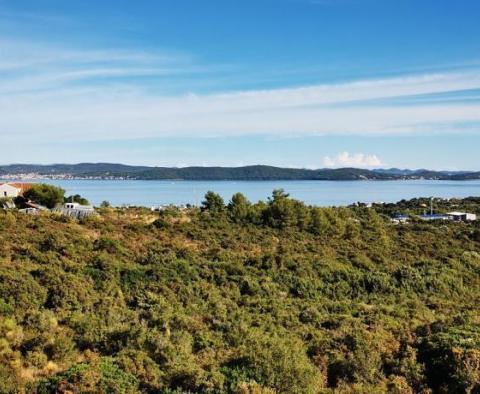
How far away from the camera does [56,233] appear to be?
21.0m

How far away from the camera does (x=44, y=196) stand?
131ft

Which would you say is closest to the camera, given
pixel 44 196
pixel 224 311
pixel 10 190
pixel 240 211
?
pixel 224 311

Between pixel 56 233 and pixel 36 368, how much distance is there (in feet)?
43.1

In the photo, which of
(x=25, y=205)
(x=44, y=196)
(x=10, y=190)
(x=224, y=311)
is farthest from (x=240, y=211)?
(x=10, y=190)

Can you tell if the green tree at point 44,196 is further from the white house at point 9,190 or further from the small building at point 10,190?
the white house at point 9,190

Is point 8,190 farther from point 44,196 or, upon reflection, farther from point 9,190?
point 44,196

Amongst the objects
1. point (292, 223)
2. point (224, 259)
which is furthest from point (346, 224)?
point (224, 259)

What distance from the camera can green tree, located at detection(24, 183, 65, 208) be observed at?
40.0 metres

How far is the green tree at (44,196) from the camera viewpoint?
131 ft

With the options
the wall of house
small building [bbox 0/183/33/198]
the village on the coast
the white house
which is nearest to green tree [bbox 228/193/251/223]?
the village on the coast

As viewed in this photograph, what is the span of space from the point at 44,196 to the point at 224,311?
30218 millimetres

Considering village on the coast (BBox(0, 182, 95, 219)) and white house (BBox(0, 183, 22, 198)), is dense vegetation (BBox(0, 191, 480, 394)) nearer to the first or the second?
village on the coast (BBox(0, 182, 95, 219))

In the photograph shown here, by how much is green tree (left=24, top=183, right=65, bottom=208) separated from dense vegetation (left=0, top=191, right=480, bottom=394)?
14.7m

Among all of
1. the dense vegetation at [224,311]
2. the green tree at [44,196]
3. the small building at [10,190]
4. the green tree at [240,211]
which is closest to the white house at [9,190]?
the small building at [10,190]
